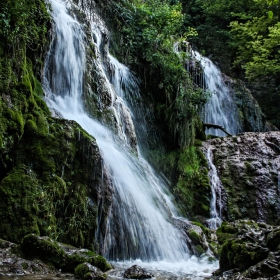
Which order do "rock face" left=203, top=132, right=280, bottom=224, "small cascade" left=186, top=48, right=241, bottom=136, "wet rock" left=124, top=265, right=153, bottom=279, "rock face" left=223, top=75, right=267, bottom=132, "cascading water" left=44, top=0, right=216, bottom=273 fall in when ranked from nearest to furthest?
"wet rock" left=124, top=265, right=153, bottom=279
"cascading water" left=44, top=0, right=216, bottom=273
"rock face" left=203, top=132, right=280, bottom=224
"small cascade" left=186, top=48, right=241, bottom=136
"rock face" left=223, top=75, right=267, bottom=132

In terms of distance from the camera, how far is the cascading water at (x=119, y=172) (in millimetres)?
6344

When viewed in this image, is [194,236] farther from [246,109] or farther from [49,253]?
[246,109]

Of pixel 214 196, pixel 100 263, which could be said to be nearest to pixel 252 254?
pixel 100 263

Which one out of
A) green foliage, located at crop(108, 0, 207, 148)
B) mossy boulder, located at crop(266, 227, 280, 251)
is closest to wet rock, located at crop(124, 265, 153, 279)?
mossy boulder, located at crop(266, 227, 280, 251)

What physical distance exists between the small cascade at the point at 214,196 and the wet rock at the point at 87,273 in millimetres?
6608

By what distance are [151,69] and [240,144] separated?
4034 mm

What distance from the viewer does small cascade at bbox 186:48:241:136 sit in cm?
1526

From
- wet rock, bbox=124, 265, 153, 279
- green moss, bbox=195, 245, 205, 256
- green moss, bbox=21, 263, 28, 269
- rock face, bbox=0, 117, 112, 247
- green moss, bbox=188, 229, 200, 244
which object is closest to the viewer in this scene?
green moss, bbox=21, 263, 28, 269

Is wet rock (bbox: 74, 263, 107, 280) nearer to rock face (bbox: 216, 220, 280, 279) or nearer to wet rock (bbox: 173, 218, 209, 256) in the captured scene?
rock face (bbox: 216, 220, 280, 279)

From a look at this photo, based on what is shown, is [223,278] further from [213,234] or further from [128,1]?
[128,1]

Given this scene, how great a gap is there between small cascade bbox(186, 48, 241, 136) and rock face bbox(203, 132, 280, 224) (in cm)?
253

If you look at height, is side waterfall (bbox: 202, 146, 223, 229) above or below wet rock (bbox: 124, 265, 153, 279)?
above

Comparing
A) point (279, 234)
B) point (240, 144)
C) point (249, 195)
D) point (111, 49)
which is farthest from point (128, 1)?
point (279, 234)

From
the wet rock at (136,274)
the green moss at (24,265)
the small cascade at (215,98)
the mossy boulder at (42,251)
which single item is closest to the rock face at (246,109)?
the small cascade at (215,98)
